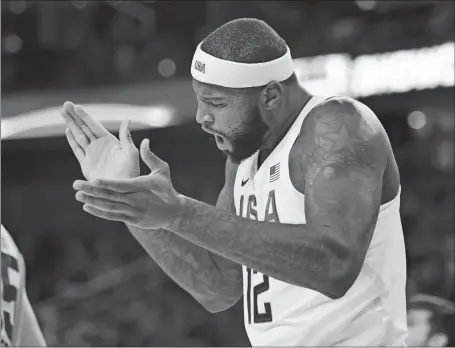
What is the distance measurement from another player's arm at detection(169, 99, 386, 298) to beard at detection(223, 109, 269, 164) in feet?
0.89

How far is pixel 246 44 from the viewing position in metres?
1.89

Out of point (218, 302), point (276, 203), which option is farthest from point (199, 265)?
point (276, 203)

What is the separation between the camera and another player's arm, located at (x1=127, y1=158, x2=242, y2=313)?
2072mm

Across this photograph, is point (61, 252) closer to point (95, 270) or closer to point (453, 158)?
point (95, 270)

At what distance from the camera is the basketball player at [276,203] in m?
1.53

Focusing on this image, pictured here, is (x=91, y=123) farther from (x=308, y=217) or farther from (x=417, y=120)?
(x=417, y=120)

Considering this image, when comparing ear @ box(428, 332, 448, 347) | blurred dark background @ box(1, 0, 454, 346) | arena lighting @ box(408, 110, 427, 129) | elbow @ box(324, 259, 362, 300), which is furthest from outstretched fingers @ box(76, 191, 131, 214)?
arena lighting @ box(408, 110, 427, 129)

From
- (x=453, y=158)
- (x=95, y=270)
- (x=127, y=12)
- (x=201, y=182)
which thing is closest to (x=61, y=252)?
(x=95, y=270)

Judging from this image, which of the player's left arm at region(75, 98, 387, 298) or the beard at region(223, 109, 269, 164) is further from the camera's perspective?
the beard at region(223, 109, 269, 164)

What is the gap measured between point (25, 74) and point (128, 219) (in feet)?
21.4

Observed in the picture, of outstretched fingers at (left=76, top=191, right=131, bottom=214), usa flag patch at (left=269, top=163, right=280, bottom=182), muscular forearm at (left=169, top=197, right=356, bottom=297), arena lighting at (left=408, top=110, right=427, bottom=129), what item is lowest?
arena lighting at (left=408, top=110, right=427, bottom=129)

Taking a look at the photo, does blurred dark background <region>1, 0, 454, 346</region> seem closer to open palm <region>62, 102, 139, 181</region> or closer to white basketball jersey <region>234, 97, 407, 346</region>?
white basketball jersey <region>234, 97, 407, 346</region>

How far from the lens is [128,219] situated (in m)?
1.43

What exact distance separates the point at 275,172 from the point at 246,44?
0.33 metres
